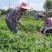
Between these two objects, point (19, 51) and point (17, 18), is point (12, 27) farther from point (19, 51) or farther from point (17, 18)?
point (19, 51)

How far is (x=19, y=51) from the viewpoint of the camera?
4.96 m

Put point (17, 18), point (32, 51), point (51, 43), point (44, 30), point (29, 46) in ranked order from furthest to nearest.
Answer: point (17, 18), point (44, 30), point (51, 43), point (29, 46), point (32, 51)

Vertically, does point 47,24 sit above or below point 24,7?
below

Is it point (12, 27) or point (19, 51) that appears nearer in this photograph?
point (19, 51)

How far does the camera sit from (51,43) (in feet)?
19.0

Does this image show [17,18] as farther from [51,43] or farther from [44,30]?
[51,43]

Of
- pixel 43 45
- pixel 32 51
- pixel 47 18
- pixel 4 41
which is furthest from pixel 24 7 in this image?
pixel 32 51

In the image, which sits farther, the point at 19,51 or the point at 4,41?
the point at 4,41

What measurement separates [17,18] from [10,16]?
0.91 ft

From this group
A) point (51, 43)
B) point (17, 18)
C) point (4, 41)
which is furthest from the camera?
point (17, 18)

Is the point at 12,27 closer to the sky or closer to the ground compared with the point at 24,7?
closer to the ground

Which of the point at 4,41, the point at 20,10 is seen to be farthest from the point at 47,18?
the point at 4,41

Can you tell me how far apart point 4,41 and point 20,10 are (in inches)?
113

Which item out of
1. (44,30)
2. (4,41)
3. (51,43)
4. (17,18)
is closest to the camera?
(51,43)
